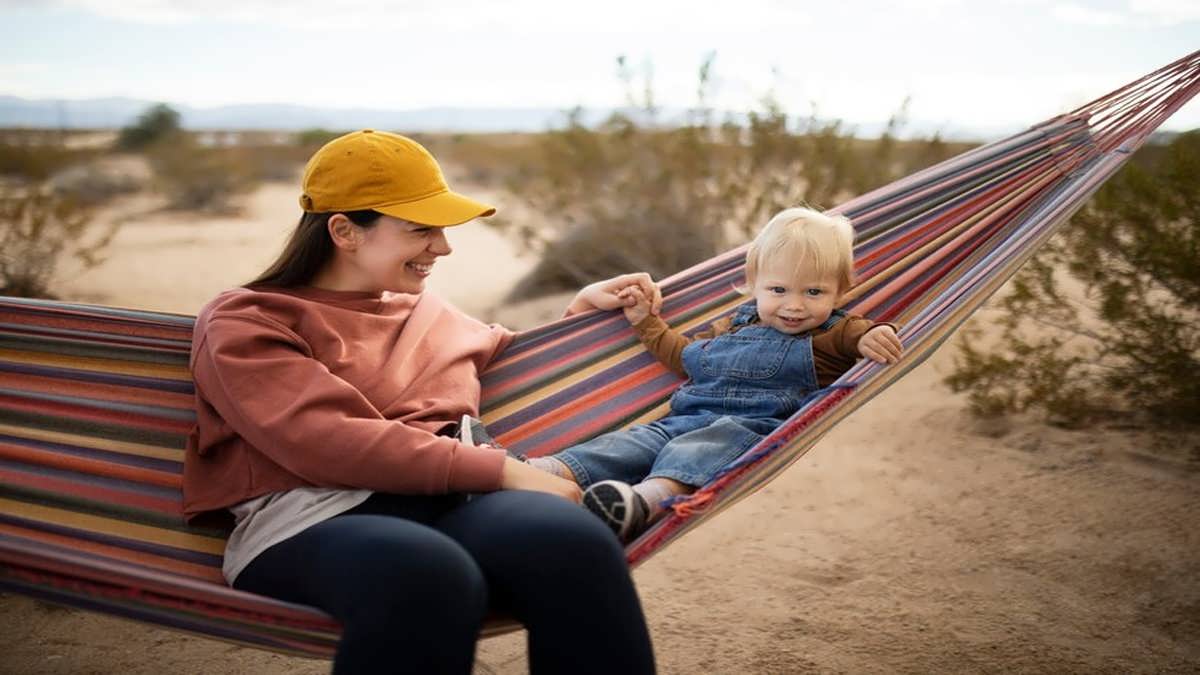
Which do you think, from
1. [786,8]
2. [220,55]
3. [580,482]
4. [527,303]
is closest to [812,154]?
[527,303]

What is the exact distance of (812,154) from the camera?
15.6 feet

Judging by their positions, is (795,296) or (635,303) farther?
(635,303)

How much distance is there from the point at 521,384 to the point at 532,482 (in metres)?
0.54

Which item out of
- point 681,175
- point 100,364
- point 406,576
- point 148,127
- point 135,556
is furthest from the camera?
point 148,127

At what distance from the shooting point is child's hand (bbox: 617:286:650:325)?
2070 millimetres

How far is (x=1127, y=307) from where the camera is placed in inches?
130

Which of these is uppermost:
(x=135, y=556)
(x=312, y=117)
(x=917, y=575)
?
(x=135, y=556)

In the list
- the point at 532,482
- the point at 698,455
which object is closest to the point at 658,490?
the point at 698,455

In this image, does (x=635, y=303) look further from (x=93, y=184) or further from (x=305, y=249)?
(x=93, y=184)

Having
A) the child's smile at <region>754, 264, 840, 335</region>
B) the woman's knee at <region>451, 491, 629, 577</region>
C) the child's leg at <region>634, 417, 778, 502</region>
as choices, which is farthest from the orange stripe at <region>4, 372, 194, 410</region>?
the child's smile at <region>754, 264, 840, 335</region>

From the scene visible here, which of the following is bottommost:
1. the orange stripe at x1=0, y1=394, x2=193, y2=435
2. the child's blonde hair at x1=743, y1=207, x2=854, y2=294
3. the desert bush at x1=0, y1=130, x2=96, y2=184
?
the desert bush at x1=0, y1=130, x2=96, y2=184

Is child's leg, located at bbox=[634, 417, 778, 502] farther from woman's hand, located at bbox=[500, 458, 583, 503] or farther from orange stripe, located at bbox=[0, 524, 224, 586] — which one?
orange stripe, located at bbox=[0, 524, 224, 586]

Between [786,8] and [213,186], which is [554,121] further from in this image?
[213,186]

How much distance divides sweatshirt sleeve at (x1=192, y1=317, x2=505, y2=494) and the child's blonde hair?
681mm
